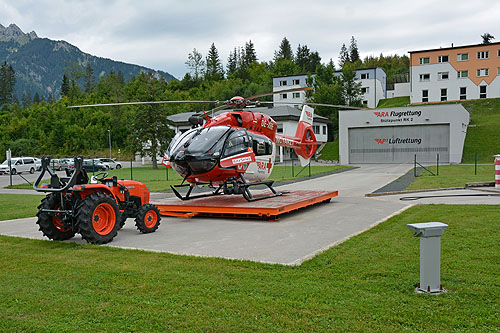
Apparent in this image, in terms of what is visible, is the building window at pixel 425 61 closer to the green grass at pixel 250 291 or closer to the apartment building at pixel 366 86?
the apartment building at pixel 366 86

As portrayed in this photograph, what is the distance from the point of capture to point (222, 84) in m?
105

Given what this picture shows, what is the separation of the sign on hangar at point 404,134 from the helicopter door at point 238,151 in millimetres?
35058

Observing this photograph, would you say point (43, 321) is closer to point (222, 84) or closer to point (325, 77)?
point (325, 77)

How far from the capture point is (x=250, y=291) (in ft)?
17.4

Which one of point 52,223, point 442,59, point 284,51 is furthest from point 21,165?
point 284,51

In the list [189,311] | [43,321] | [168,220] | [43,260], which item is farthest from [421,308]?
[168,220]

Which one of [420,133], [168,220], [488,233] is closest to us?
[488,233]

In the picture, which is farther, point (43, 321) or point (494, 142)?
point (494, 142)

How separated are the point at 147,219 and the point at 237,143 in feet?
12.7

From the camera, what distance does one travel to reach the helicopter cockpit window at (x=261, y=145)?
13.8 meters

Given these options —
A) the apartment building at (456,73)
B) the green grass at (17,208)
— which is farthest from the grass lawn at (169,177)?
the apartment building at (456,73)

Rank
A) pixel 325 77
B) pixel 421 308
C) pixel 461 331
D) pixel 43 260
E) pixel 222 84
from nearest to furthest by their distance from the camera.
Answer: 1. pixel 461 331
2. pixel 421 308
3. pixel 43 260
4. pixel 325 77
5. pixel 222 84

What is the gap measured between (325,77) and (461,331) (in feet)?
225

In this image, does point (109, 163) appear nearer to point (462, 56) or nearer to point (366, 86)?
point (366, 86)
